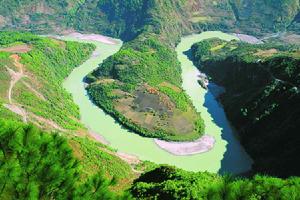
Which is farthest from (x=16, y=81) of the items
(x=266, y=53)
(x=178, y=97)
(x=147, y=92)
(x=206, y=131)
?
(x=266, y=53)

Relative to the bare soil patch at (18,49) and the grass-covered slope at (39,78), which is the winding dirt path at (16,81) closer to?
the grass-covered slope at (39,78)

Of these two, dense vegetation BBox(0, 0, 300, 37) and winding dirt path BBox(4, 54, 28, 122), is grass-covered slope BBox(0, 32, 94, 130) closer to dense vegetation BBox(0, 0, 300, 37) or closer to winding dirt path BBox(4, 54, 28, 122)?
winding dirt path BBox(4, 54, 28, 122)

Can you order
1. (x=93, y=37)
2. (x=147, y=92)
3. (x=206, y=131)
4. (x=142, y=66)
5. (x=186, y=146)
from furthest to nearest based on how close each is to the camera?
(x=93, y=37) < (x=142, y=66) < (x=147, y=92) < (x=206, y=131) < (x=186, y=146)

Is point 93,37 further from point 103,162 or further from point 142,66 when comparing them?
point 103,162

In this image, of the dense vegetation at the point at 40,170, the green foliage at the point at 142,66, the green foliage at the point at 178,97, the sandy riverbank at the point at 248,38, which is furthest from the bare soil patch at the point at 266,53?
the dense vegetation at the point at 40,170

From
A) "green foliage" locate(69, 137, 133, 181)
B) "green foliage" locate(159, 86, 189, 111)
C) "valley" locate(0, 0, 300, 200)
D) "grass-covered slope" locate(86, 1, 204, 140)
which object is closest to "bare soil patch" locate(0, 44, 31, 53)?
"valley" locate(0, 0, 300, 200)

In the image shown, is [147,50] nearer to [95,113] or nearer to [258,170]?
[95,113]

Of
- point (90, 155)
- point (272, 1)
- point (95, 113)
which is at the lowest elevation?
point (95, 113)

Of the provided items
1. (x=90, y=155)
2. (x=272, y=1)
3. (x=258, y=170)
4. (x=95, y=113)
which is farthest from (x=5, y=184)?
(x=272, y=1)
